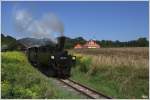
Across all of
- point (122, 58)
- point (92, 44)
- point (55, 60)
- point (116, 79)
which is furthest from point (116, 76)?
point (92, 44)

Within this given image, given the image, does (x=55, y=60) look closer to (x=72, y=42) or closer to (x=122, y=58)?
(x=122, y=58)

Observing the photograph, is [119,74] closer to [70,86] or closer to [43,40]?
[70,86]

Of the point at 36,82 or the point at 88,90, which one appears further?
the point at 88,90

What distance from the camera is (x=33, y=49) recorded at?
60.3 ft

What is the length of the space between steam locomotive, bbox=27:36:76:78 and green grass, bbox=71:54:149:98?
51cm

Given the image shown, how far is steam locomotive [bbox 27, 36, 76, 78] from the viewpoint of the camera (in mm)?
15864

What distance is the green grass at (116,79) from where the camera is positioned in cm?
1063

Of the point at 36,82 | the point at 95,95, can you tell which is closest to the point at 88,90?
the point at 95,95

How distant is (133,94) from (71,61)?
6421 millimetres

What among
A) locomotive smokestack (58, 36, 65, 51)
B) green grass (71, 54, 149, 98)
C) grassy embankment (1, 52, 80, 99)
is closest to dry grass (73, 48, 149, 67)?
green grass (71, 54, 149, 98)

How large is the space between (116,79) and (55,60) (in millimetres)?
4194

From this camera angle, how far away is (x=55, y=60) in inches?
624

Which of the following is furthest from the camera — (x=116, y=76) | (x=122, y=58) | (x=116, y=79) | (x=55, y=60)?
(x=122, y=58)

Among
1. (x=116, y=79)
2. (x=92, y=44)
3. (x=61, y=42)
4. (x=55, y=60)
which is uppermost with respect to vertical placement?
(x=61, y=42)
